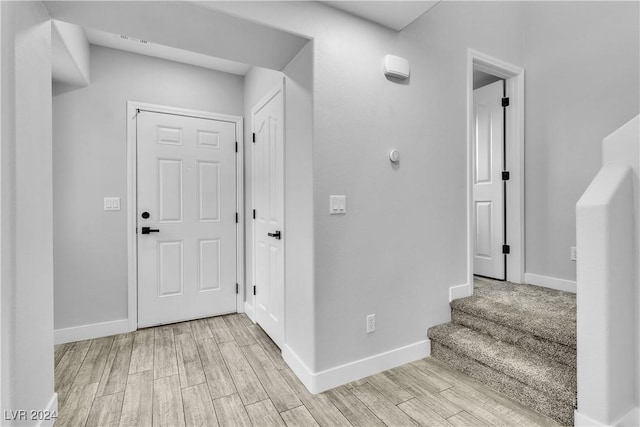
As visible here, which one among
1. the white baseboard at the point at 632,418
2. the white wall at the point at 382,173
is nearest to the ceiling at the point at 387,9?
the white wall at the point at 382,173

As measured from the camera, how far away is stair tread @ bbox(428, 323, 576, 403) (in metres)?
1.67

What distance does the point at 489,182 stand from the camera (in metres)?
3.25

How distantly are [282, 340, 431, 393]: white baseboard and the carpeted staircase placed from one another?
7.3 inches

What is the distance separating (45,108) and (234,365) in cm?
192

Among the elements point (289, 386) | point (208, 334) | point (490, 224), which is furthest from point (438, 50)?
point (208, 334)

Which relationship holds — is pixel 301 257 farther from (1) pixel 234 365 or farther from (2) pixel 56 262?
(2) pixel 56 262

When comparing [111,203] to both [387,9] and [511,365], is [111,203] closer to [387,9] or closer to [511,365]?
[387,9]

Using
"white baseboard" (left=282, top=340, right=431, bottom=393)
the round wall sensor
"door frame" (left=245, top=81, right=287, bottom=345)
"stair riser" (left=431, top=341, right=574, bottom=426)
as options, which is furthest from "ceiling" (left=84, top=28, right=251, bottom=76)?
"stair riser" (left=431, top=341, right=574, bottom=426)

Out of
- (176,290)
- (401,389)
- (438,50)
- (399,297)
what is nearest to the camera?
(401,389)

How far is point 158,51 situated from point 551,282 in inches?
163

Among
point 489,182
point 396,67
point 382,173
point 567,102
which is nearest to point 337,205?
point 382,173

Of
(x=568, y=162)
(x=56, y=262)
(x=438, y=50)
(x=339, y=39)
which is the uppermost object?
(x=438, y=50)

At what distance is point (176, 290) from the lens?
310 cm

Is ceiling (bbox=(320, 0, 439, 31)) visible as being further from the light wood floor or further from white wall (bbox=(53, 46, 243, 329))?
the light wood floor
